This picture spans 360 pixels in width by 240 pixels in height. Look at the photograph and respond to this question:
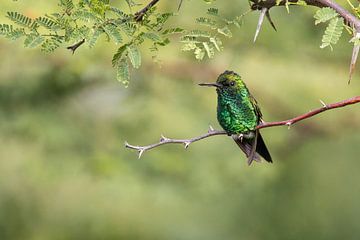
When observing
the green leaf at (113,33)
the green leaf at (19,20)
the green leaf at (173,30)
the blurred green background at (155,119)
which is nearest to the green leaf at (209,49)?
the green leaf at (173,30)

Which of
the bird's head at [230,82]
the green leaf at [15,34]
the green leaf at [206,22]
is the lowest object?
the bird's head at [230,82]

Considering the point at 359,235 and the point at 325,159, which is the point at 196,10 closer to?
the point at 325,159

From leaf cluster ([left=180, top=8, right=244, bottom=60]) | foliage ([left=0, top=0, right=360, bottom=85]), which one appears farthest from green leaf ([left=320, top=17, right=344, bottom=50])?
leaf cluster ([left=180, top=8, right=244, bottom=60])

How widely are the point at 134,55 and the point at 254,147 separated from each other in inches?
27.6

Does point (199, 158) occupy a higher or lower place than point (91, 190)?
higher

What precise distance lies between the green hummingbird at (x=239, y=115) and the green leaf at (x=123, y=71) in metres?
0.45

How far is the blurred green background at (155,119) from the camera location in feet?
41.1

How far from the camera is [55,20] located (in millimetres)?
4152

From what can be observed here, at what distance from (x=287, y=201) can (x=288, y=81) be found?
471cm

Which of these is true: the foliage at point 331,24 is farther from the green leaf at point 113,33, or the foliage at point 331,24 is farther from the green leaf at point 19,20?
the green leaf at point 19,20

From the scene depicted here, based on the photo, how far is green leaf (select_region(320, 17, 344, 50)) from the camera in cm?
389

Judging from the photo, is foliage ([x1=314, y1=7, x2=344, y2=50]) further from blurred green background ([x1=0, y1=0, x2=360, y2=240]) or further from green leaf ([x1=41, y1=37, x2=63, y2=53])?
blurred green background ([x1=0, y1=0, x2=360, y2=240])

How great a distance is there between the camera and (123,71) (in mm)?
4070

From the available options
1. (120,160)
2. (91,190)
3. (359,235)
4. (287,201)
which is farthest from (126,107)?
(359,235)
